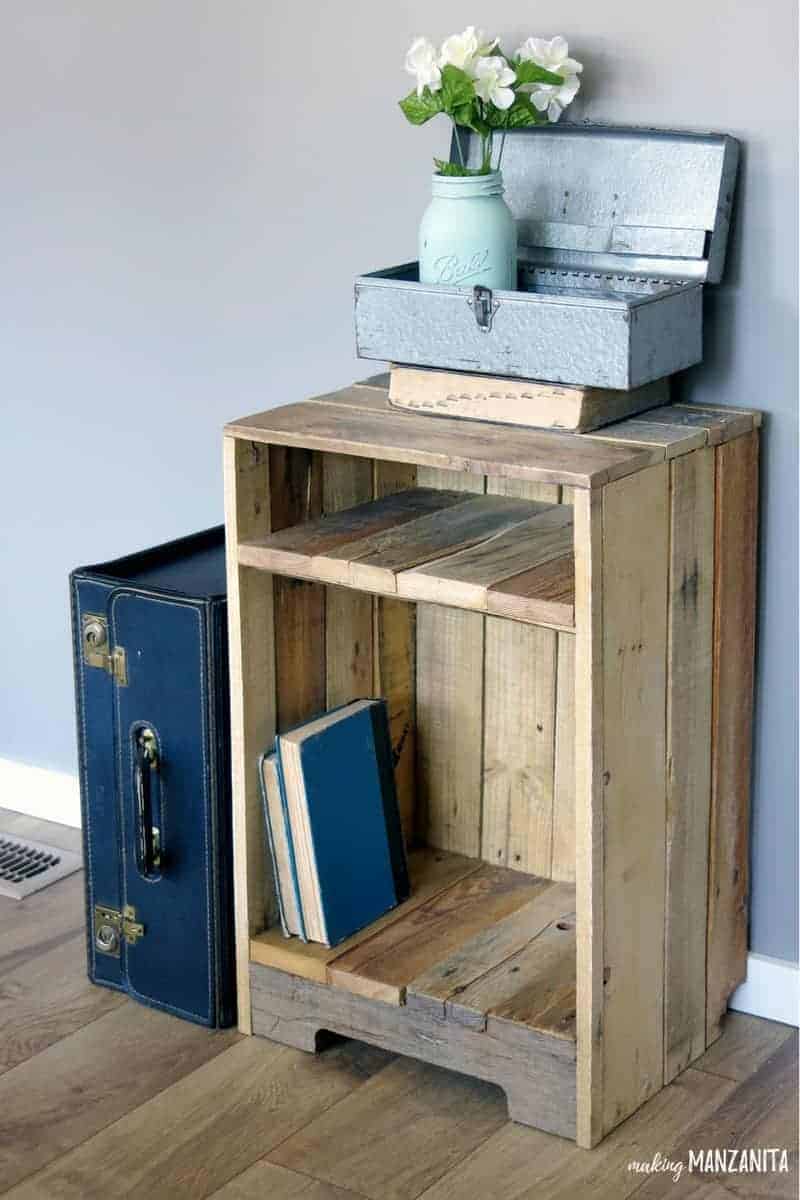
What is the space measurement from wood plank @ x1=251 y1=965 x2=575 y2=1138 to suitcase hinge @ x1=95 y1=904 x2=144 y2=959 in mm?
190

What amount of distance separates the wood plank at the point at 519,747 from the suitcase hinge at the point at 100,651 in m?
0.48

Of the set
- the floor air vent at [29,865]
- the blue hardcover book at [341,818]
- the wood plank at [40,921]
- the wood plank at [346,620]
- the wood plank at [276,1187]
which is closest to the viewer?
the wood plank at [276,1187]

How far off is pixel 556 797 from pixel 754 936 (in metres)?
0.31

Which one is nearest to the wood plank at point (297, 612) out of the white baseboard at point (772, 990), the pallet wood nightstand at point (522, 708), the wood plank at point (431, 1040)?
the pallet wood nightstand at point (522, 708)

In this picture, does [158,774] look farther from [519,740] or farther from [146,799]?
[519,740]

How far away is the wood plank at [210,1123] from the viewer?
6.48 feet

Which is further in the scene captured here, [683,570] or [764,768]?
[764,768]

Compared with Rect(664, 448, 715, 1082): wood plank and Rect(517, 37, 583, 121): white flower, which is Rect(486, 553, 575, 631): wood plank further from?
Rect(517, 37, 583, 121): white flower

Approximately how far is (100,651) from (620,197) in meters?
0.86

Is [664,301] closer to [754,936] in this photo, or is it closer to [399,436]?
[399,436]

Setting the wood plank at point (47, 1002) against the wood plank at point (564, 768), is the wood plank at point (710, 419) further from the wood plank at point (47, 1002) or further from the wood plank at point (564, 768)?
the wood plank at point (47, 1002)

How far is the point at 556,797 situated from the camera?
2.33 metres

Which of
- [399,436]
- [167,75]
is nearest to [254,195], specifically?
[167,75]

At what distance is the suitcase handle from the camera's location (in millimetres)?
2246
